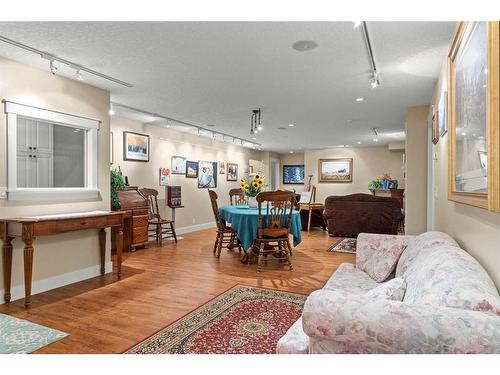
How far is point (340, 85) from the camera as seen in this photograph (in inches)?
159

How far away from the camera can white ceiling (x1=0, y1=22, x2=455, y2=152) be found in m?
2.58

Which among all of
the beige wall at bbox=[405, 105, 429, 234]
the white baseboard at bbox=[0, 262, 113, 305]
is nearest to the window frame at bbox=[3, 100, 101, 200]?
the white baseboard at bbox=[0, 262, 113, 305]

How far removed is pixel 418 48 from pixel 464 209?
165 centimetres

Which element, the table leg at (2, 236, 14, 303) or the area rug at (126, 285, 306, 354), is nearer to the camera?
the area rug at (126, 285, 306, 354)

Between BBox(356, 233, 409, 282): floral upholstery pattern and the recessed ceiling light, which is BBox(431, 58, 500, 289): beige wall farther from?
the recessed ceiling light

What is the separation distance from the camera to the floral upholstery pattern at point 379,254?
2.55 meters

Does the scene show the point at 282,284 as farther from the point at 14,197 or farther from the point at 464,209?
the point at 14,197

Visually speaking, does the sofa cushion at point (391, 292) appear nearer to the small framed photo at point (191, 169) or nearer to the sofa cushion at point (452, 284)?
the sofa cushion at point (452, 284)

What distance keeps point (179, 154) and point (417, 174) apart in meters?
4.97

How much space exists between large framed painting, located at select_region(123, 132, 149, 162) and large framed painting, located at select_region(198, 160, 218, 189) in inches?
73.3

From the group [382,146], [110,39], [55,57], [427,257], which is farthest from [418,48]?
[382,146]

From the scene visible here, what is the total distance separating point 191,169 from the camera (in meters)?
7.84

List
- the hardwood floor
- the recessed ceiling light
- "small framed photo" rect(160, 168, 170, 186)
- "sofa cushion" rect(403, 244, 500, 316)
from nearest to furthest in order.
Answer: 1. "sofa cushion" rect(403, 244, 500, 316)
2. the hardwood floor
3. the recessed ceiling light
4. "small framed photo" rect(160, 168, 170, 186)

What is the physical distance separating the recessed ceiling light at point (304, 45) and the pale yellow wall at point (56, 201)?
105 inches
